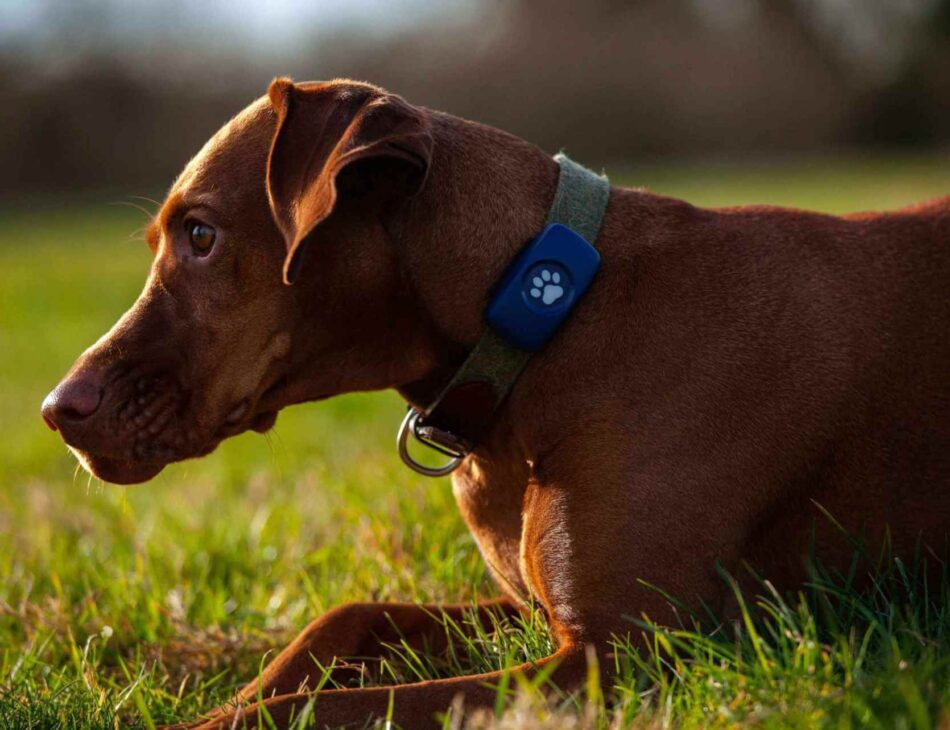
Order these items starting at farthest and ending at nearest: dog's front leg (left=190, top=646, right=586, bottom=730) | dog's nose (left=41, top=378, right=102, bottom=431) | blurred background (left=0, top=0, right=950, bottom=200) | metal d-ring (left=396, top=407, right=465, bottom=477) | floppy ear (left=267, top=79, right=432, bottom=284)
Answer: blurred background (left=0, top=0, right=950, bottom=200) → metal d-ring (left=396, top=407, right=465, bottom=477) → dog's nose (left=41, top=378, right=102, bottom=431) → floppy ear (left=267, top=79, right=432, bottom=284) → dog's front leg (left=190, top=646, right=586, bottom=730)

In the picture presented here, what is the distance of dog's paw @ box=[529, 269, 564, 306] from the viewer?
3.18 metres

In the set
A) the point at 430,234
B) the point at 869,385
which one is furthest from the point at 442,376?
the point at 869,385

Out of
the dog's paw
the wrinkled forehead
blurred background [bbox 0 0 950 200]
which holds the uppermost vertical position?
the wrinkled forehead

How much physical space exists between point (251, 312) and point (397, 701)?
43.5 inches

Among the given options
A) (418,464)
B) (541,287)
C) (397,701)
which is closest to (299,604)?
(418,464)

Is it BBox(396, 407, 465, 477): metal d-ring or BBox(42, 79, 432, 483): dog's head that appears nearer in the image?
BBox(42, 79, 432, 483): dog's head

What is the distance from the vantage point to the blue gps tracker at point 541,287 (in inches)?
125

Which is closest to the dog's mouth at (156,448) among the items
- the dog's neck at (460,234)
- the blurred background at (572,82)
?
the dog's neck at (460,234)

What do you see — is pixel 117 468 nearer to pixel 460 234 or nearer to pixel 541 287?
pixel 460 234

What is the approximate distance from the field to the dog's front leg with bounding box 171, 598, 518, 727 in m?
0.08

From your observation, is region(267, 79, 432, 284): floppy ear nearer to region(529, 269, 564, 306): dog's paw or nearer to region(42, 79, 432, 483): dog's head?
region(42, 79, 432, 483): dog's head

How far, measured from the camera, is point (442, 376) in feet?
11.2

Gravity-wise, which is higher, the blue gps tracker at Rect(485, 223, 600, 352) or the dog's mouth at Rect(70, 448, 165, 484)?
the blue gps tracker at Rect(485, 223, 600, 352)

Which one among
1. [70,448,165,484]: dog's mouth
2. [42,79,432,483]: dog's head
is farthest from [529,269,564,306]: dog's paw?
[70,448,165,484]: dog's mouth
